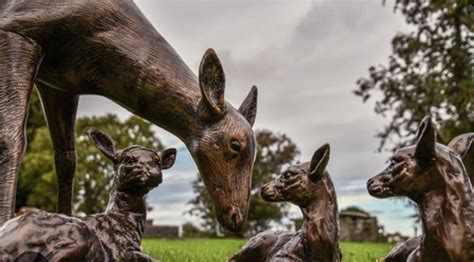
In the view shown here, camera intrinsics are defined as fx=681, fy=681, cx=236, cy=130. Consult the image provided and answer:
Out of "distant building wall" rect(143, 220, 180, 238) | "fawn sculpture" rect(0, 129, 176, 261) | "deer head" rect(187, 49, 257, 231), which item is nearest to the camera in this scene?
"fawn sculpture" rect(0, 129, 176, 261)

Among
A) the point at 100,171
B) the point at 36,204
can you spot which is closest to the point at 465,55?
the point at 100,171

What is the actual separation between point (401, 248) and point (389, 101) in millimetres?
18458

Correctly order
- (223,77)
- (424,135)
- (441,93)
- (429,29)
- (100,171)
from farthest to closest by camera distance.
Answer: (100,171) → (429,29) → (441,93) → (223,77) → (424,135)

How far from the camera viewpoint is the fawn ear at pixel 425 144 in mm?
3330

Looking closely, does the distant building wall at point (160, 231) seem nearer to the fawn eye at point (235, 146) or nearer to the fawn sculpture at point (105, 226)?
the fawn sculpture at point (105, 226)

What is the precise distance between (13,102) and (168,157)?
105 cm

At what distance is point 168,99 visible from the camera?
3.87m

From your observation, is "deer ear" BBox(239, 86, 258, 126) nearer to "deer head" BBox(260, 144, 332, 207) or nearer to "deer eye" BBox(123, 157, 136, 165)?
"deer head" BBox(260, 144, 332, 207)

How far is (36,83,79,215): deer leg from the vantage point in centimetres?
493

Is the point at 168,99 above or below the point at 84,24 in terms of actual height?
below

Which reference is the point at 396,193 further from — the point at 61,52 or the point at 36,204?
the point at 36,204

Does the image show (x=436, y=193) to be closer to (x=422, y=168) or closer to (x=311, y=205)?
(x=422, y=168)

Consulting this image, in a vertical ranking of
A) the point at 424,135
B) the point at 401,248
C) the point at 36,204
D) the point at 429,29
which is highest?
the point at 429,29

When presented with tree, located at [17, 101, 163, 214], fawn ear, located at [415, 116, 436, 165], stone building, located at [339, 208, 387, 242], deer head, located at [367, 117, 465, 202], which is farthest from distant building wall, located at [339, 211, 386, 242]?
fawn ear, located at [415, 116, 436, 165]
